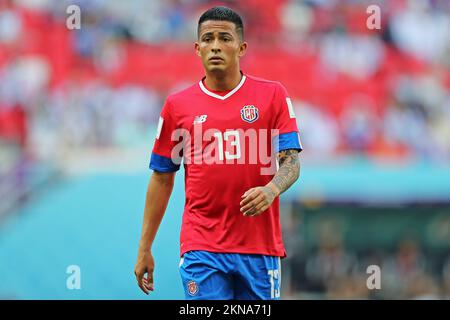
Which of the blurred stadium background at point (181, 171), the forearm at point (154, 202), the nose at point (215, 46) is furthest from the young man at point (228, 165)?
the blurred stadium background at point (181, 171)

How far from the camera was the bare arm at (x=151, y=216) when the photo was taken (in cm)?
568

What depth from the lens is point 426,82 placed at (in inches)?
622

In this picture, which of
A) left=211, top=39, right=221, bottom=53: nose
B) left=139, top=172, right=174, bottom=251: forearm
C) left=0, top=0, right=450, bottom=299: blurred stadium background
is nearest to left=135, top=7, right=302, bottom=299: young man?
left=211, top=39, right=221, bottom=53: nose

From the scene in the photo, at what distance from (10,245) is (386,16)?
24.9ft

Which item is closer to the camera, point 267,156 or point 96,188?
point 267,156

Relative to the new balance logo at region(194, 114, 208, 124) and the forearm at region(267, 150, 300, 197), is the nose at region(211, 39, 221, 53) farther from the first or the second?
the forearm at region(267, 150, 300, 197)

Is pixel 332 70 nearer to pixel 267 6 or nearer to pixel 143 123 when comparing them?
pixel 267 6

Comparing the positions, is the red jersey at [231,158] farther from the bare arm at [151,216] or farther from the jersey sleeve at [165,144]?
the bare arm at [151,216]

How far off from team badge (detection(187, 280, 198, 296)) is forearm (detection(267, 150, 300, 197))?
74 cm

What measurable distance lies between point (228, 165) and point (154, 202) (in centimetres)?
62

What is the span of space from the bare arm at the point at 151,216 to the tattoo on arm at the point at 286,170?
0.77m

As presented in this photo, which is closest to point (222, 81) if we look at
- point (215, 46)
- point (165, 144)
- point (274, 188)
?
point (215, 46)

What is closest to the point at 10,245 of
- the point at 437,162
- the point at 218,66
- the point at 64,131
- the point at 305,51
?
the point at 64,131

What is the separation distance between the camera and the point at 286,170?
5262 mm
